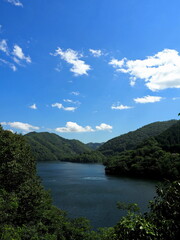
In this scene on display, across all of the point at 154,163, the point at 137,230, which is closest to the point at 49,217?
the point at 137,230

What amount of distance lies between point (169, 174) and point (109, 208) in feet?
204

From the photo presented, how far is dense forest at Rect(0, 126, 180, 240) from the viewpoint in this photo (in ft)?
24.3

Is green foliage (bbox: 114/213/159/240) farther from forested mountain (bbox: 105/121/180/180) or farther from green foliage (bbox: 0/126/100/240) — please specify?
forested mountain (bbox: 105/121/180/180)

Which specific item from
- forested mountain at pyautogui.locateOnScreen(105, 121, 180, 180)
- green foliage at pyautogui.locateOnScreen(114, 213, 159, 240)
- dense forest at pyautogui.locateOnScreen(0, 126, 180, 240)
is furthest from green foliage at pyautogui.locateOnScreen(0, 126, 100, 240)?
forested mountain at pyautogui.locateOnScreen(105, 121, 180, 180)

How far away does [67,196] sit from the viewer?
205 feet

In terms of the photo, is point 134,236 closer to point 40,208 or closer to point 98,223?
point 40,208

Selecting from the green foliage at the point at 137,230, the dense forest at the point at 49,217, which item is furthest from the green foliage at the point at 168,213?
the green foliage at the point at 137,230

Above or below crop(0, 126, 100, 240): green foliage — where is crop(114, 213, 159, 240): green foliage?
above

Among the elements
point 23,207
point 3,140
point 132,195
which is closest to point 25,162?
point 3,140

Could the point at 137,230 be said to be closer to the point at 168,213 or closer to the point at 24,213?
the point at 168,213

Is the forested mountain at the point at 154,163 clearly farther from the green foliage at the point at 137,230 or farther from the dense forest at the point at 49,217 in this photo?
the green foliage at the point at 137,230

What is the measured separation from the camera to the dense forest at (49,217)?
741 cm

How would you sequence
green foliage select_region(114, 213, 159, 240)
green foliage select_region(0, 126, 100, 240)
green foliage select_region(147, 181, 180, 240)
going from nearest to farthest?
green foliage select_region(114, 213, 159, 240) → green foliage select_region(147, 181, 180, 240) → green foliage select_region(0, 126, 100, 240)

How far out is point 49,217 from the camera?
24.1 m
